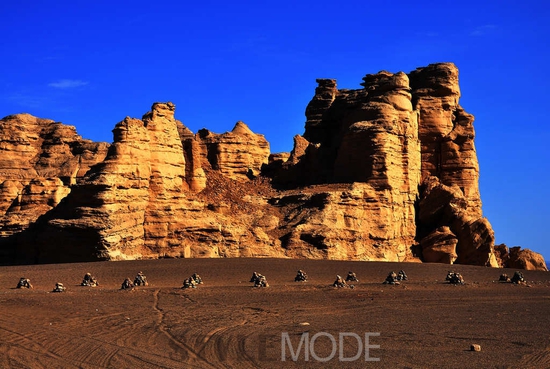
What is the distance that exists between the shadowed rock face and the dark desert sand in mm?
4906

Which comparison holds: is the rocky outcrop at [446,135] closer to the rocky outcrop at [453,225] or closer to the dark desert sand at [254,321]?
the rocky outcrop at [453,225]

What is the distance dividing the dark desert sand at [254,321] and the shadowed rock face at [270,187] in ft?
16.1

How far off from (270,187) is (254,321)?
100 feet

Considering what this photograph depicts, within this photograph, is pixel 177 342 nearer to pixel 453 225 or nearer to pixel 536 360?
pixel 536 360

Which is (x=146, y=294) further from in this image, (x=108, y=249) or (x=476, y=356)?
(x=476, y=356)

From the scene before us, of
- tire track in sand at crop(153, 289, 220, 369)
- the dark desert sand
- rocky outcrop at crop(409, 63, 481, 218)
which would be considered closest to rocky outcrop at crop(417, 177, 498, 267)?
rocky outcrop at crop(409, 63, 481, 218)

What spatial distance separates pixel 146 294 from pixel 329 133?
111 feet

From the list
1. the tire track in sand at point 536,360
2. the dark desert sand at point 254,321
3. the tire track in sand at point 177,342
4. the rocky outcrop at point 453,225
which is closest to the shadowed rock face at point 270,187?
the rocky outcrop at point 453,225

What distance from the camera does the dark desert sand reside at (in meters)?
16.1

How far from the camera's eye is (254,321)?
21.2 meters

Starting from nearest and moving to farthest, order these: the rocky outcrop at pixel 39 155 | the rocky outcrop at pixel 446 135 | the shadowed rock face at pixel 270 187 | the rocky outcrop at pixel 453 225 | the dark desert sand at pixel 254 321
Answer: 1. the dark desert sand at pixel 254 321
2. the shadowed rock face at pixel 270 187
3. the rocky outcrop at pixel 453 225
4. the rocky outcrop at pixel 39 155
5. the rocky outcrop at pixel 446 135

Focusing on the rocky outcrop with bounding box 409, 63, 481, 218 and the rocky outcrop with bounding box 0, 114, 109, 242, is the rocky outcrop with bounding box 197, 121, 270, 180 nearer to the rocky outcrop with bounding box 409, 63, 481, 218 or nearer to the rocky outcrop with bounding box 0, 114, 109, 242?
the rocky outcrop with bounding box 0, 114, 109, 242

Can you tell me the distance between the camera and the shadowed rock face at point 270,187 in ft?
129

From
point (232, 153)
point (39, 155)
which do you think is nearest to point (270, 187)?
point (232, 153)
